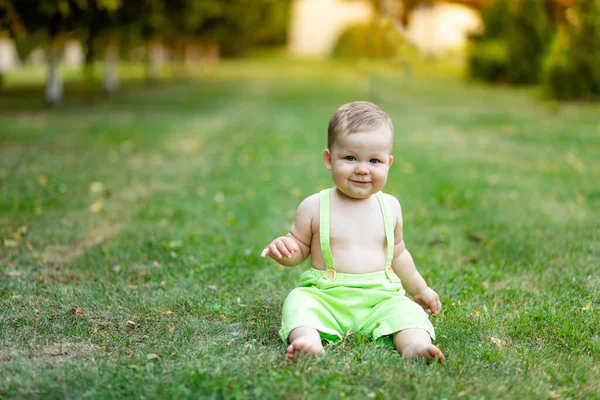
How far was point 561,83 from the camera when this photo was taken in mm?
13617

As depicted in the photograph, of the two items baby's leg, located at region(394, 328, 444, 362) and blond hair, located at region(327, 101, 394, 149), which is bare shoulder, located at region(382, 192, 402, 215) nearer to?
blond hair, located at region(327, 101, 394, 149)

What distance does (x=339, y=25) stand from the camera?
128 feet

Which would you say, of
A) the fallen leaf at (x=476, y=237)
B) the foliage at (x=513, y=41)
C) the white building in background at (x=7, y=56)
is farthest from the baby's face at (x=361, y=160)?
the white building in background at (x=7, y=56)

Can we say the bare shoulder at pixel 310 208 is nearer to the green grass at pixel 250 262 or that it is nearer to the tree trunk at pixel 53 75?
the green grass at pixel 250 262

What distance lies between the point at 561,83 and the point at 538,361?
12128 mm

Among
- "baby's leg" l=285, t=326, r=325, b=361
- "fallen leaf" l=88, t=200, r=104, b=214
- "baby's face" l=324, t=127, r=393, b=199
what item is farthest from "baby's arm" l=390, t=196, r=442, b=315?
"fallen leaf" l=88, t=200, r=104, b=214

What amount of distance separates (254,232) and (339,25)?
35713mm

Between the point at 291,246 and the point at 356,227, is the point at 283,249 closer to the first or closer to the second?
the point at 291,246

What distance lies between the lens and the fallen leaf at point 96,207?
5.46m

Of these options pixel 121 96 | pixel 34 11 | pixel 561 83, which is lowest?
pixel 121 96

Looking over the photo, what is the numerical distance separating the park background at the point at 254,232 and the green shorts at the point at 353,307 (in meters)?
0.09

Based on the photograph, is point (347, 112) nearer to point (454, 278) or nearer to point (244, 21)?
point (454, 278)

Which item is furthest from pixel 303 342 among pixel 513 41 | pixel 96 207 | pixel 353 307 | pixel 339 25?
pixel 339 25

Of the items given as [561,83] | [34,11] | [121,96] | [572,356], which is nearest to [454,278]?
[572,356]
